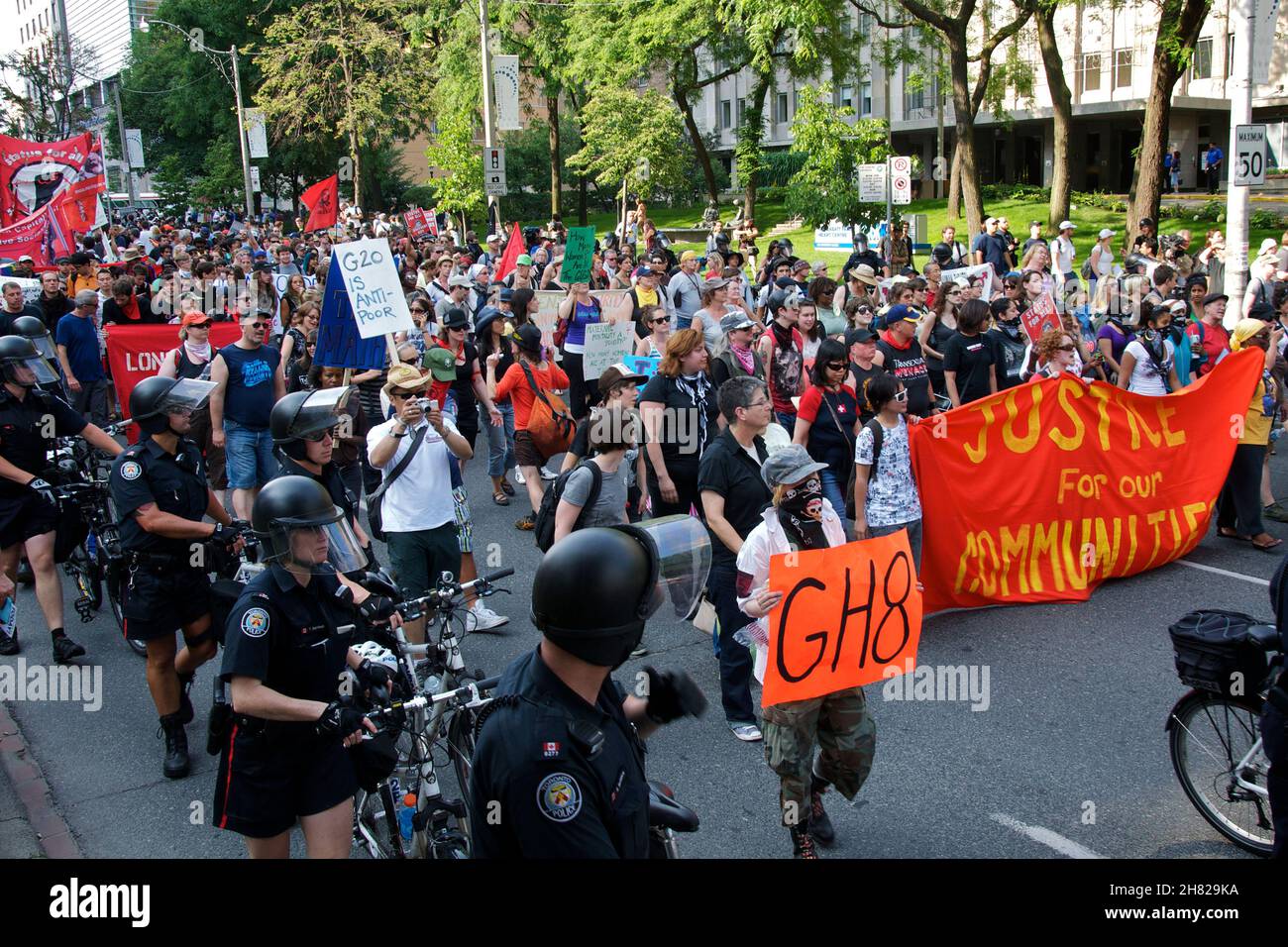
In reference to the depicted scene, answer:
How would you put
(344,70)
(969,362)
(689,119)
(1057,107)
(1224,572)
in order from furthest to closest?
(689,119) → (344,70) → (1057,107) → (969,362) → (1224,572)

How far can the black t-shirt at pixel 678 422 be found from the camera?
291 inches

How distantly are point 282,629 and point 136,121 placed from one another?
2745 inches

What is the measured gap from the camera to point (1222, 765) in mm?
4848

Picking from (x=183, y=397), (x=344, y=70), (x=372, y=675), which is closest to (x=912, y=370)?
(x=183, y=397)

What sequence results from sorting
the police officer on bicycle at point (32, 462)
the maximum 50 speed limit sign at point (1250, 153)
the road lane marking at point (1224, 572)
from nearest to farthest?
the police officer on bicycle at point (32, 462)
the road lane marking at point (1224, 572)
the maximum 50 speed limit sign at point (1250, 153)

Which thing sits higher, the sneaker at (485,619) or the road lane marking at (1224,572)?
the sneaker at (485,619)

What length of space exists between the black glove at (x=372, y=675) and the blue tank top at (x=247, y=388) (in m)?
5.28

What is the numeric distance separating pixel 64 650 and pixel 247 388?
2.48 metres

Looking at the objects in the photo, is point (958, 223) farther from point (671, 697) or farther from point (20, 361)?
point (671, 697)

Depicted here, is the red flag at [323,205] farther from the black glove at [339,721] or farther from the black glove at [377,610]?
the black glove at [339,721]

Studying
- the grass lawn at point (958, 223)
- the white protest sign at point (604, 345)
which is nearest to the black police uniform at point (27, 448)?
the white protest sign at point (604, 345)

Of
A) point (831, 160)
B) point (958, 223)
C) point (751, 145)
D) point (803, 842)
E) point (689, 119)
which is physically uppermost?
A: point (689, 119)

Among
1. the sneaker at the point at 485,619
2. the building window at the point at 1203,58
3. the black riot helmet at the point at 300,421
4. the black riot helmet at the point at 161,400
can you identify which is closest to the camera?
the black riot helmet at the point at 300,421

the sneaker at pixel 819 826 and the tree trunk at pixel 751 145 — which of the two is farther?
the tree trunk at pixel 751 145
